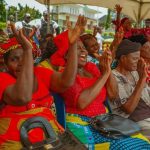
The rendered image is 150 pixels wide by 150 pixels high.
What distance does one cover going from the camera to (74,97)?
2.97m

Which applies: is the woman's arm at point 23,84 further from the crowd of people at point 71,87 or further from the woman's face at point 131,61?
the woman's face at point 131,61

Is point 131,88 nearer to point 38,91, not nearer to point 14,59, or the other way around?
point 38,91

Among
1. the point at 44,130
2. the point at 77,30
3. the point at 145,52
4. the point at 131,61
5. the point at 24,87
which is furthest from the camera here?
the point at 145,52

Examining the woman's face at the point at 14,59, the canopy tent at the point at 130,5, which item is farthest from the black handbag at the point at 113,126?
the canopy tent at the point at 130,5

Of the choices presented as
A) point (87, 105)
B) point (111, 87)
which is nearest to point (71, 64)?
point (87, 105)

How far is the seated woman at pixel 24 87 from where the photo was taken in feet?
7.70

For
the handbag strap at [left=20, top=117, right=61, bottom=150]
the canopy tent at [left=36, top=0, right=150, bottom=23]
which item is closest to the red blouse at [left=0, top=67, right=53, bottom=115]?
the handbag strap at [left=20, top=117, right=61, bottom=150]

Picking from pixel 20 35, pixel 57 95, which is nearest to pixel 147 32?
pixel 57 95

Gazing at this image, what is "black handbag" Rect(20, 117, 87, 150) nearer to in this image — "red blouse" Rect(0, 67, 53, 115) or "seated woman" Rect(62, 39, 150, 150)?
"red blouse" Rect(0, 67, 53, 115)

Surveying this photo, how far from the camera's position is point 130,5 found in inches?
303

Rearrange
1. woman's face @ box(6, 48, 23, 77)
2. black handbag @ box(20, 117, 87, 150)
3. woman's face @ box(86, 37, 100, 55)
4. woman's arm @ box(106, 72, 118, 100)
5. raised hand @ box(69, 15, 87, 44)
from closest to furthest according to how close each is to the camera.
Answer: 1. black handbag @ box(20, 117, 87, 150)
2. woman's face @ box(6, 48, 23, 77)
3. raised hand @ box(69, 15, 87, 44)
4. woman's arm @ box(106, 72, 118, 100)
5. woman's face @ box(86, 37, 100, 55)

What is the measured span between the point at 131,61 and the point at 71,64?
106 centimetres

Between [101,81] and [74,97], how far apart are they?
275 millimetres

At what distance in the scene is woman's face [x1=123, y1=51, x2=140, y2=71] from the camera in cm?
365
